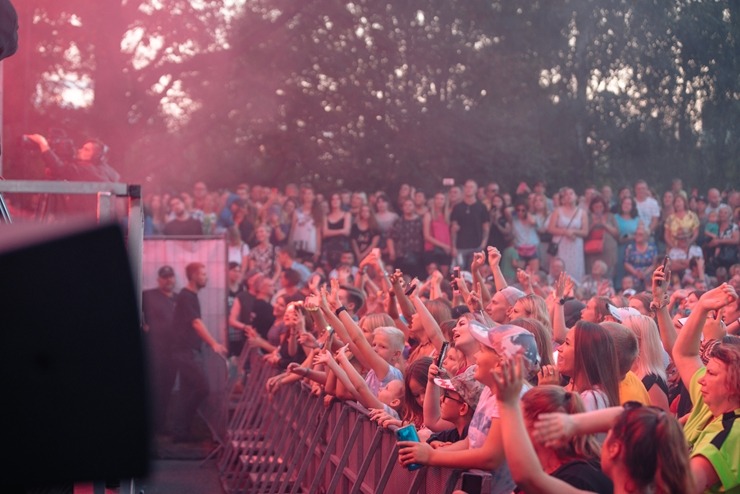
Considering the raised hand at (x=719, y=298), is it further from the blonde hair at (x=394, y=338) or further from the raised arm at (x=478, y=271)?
the raised arm at (x=478, y=271)

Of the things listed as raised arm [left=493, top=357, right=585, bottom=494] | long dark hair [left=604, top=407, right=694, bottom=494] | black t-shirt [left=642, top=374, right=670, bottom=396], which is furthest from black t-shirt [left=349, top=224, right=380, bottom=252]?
long dark hair [left=604, top=407, right=694, bottom=494]

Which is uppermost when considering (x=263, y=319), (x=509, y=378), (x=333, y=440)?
(x=509, y=378)

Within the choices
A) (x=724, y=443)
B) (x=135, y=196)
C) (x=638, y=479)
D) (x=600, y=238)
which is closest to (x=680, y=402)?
(x=724, y=443)

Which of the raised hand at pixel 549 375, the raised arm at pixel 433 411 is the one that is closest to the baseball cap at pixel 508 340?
the raised hand at pixel 549 375

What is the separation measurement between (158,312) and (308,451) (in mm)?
6049

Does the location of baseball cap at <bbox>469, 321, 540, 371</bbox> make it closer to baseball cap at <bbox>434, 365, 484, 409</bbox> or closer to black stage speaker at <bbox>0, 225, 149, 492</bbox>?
baseball cap at <bbox>434, 365, 484, 409</bbox>

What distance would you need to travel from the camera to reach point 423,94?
25516 millimetres

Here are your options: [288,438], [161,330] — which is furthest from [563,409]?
[161,330]

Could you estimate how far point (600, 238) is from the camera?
17156 mm

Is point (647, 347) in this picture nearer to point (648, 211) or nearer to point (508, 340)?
point (508, 340)

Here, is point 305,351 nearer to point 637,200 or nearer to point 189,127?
point 637,200

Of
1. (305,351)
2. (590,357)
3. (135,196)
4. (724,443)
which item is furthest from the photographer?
(305,351)

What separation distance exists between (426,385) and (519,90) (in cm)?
2076

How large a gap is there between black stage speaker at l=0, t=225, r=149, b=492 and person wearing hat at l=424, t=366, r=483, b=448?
297 cm
